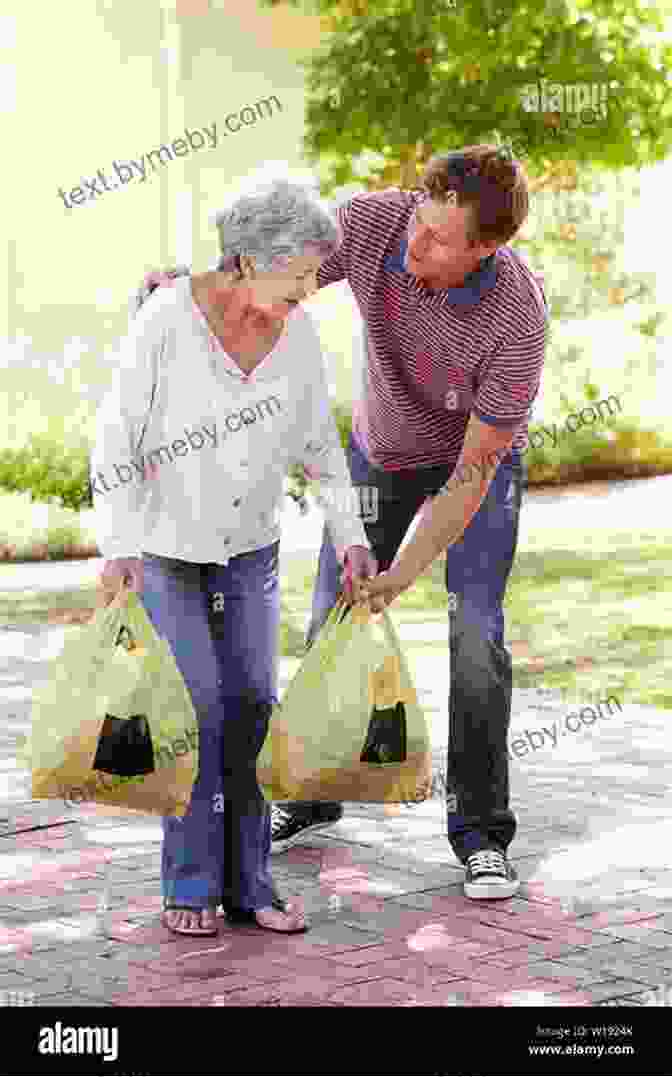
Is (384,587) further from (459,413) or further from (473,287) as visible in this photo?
(473,287)

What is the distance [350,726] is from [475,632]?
26.6 inches

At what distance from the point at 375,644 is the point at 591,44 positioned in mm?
11737

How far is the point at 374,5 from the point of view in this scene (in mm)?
16625

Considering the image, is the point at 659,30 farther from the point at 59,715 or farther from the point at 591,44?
the point at 59,715

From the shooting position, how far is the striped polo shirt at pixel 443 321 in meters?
5.39

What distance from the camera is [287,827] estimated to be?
6.22m

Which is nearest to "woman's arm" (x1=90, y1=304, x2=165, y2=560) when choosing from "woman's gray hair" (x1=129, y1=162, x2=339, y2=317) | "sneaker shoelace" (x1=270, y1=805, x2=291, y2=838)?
"woman's gray hair" (x1=129, y1=162, x2=339, y2=317)

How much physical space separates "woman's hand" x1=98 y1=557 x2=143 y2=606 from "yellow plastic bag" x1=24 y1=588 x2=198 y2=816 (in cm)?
2

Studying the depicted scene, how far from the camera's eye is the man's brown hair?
5074mm

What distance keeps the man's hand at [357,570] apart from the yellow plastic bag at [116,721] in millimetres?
542

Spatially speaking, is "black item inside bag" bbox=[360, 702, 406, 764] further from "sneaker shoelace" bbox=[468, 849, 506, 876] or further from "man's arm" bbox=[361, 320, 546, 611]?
"sneaker shoelace" bbox=[468, 849, 506, 876]

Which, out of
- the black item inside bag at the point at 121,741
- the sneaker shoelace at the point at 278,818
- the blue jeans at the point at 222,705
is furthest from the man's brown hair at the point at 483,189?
the sneaker shoelace at the point at 278,818

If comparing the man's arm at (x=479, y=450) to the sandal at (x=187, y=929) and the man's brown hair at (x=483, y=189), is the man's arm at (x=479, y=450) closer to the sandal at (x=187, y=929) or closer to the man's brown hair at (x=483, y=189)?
the man's brown hair at (x=483, y=189)

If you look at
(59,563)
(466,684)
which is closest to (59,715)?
(466,684)
